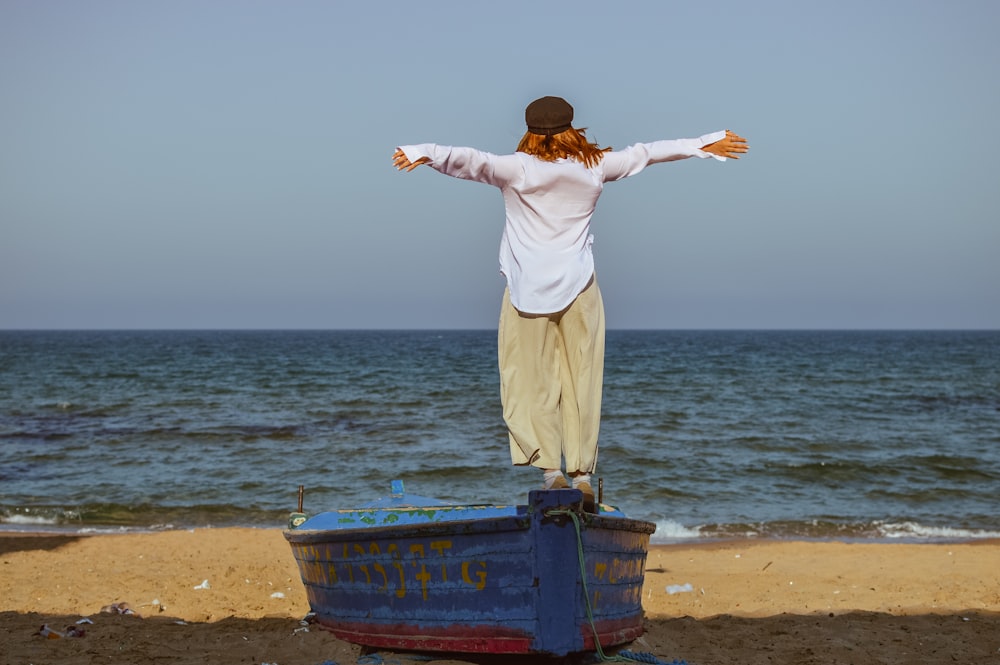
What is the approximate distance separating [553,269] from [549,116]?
759 mm

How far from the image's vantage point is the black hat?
17.3 ft

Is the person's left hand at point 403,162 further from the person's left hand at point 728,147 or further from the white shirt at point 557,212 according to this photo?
the person's left hand at point 728,147

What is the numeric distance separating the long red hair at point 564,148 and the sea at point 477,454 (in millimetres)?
7921

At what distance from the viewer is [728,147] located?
5.27 m

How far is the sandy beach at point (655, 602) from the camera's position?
24.6 ft

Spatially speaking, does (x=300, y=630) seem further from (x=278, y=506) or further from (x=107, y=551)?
(x=278, y=506)

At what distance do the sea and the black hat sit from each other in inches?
314

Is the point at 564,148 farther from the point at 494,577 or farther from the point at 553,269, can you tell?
the point at 494,577

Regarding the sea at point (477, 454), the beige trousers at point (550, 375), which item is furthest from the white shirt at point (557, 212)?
the sea at point (477, 454)

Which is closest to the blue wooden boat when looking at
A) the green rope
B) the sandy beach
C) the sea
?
the green rope

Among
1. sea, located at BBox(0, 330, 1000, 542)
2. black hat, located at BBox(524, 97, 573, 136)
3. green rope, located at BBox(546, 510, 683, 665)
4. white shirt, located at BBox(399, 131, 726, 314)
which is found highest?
black hat, located at BBox(524, 97, 573, 136)

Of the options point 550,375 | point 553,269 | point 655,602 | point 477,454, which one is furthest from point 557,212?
point 477,454

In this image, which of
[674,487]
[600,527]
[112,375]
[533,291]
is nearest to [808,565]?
[674,487]

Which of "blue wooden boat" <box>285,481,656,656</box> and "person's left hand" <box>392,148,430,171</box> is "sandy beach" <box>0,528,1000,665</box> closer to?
"blue wooden boat" <box>285,481,656,656</box>
